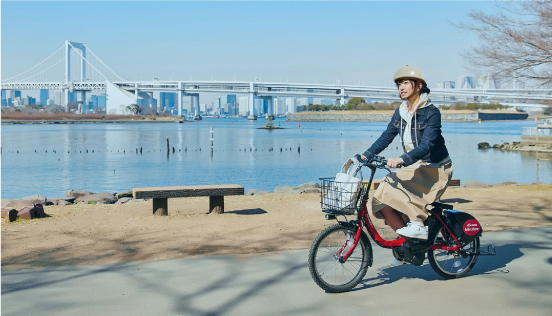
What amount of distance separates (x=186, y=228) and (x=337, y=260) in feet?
10.5

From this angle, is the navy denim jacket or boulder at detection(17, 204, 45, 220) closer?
the navy denim jacket

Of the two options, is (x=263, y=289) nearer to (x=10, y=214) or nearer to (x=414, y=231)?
(x=414, y=231)

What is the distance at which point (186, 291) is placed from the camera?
355 centimetres

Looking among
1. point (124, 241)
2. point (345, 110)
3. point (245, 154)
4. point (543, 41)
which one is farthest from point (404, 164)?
point (345, 110)

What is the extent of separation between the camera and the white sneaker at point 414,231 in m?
3.58

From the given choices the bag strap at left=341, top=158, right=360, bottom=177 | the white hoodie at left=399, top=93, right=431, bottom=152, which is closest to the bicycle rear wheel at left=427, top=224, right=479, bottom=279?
the white hoodie at left=399, top=93, right=431, bottom=152

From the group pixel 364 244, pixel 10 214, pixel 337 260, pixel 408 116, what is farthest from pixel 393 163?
pixel 10 214

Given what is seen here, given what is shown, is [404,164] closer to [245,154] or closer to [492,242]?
[492,242]

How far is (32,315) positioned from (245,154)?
32.2 metres

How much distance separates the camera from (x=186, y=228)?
6414 mm

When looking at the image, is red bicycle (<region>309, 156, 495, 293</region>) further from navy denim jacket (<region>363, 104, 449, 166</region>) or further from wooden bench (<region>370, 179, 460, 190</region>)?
wooden bench (<region>370, 179, 460, 190</region>)

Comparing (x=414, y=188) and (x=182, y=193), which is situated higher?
(x=414, y=188)

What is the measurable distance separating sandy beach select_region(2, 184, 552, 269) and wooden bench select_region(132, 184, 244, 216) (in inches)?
8.3

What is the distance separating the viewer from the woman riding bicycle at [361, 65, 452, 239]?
3.58 metres
